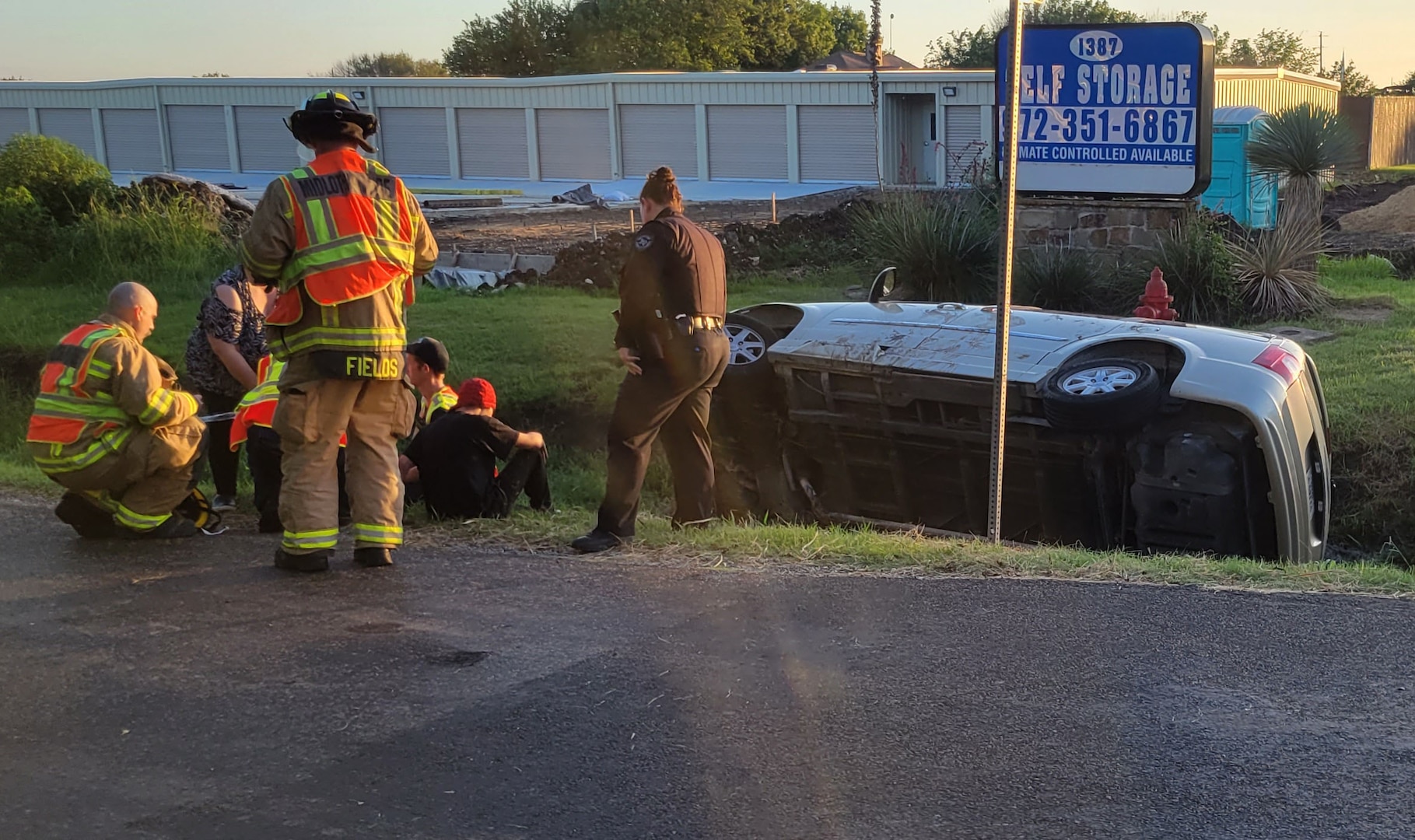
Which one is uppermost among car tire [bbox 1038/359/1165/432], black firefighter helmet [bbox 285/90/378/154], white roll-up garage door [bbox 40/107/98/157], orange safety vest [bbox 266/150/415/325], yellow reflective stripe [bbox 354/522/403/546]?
white roll-up garage door [bbox 40/107/98/157]

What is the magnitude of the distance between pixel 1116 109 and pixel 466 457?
8.73 meters

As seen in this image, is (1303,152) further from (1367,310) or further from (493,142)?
(493,142)

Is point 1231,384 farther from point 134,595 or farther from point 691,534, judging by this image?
point 134,595

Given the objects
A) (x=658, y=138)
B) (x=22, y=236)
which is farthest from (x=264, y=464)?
(x=658, y=138)

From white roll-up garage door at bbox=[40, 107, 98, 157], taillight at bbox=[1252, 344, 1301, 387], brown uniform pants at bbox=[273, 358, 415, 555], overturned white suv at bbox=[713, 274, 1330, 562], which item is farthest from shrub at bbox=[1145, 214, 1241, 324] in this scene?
white roll-up garage door at bbox=[40, 107, 98, 157]

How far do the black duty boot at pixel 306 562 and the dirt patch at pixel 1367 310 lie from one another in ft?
35.1

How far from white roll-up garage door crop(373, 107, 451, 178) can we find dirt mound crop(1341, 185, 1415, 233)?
28.9 metres

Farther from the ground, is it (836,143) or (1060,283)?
(836,143)

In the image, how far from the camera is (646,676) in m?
4.21

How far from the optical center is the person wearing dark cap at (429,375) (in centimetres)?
685

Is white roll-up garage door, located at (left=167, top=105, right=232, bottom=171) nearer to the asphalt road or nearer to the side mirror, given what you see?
the side mirror

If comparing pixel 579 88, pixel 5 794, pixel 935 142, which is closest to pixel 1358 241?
pixel 935 142

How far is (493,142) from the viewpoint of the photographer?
43.8 meters

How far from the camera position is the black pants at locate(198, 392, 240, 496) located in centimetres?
712
